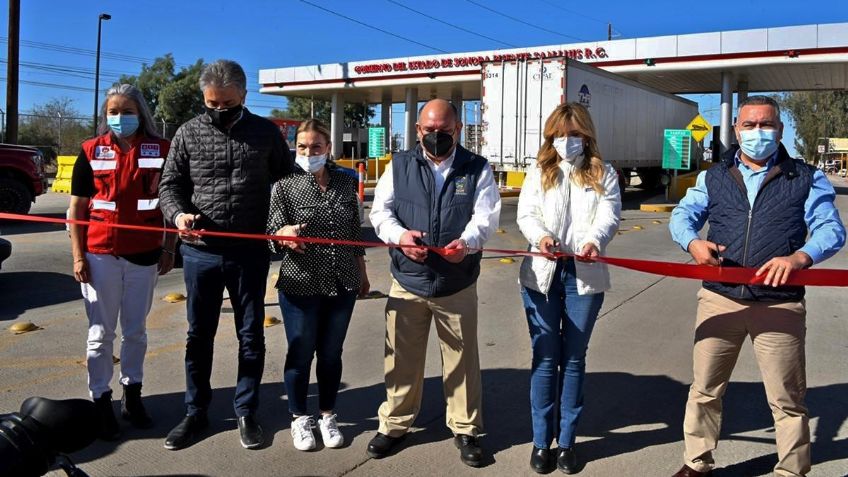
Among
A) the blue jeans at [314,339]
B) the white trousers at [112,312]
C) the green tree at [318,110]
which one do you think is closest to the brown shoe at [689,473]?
the blue jeans at [314,339]

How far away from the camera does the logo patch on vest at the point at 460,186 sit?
346 cm

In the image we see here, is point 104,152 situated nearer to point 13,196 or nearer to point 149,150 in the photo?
point 149,150

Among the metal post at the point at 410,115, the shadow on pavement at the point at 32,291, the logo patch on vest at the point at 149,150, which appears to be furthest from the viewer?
the metal post at the point at 410,115

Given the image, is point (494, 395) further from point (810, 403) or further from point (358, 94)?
point (358, 94)

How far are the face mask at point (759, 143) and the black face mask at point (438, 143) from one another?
141 cm

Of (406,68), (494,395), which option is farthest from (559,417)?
(406,68)

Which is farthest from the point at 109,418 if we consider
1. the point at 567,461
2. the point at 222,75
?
the point at 567,461

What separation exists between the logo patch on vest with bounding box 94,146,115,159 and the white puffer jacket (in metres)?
2.28

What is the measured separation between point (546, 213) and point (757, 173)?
1.00 meters

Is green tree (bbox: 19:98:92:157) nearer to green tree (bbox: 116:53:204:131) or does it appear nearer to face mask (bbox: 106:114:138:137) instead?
green tree (bbox: 116:53:204:131)

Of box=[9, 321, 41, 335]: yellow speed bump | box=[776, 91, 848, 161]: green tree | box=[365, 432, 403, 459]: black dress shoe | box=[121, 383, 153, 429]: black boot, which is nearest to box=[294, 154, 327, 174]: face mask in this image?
box=[365, 432, 403, 459]: black dress shoe

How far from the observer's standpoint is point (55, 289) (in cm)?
753

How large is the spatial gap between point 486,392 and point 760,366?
182 cm

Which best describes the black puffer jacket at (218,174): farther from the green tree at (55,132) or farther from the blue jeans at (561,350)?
the green tree at (55,132)
